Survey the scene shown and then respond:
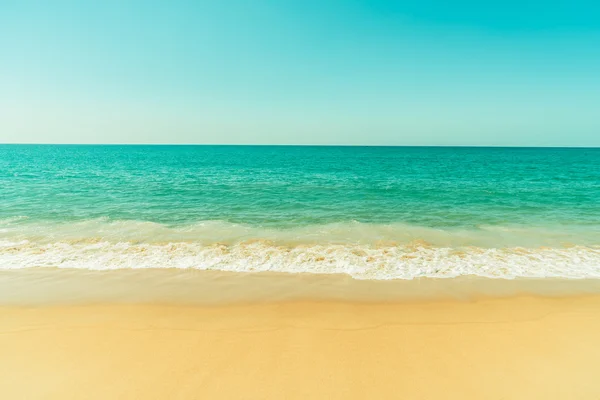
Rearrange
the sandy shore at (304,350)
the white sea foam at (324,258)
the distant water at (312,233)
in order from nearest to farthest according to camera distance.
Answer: the sandy shore at (304,350), the white sea foam at (324,258), the distant water at (312,233)

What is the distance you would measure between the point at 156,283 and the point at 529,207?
851 inches

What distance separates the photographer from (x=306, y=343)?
5094 millimetres

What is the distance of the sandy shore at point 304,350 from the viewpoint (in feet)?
13.6

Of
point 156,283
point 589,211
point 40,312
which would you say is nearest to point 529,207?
point 589,211

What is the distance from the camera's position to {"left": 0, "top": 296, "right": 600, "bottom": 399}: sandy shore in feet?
13.6

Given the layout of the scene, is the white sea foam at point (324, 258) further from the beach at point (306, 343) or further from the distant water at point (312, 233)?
the beach at point (306, 343)

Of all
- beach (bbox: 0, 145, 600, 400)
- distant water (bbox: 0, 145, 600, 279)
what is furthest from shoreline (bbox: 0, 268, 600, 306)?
distant water (bbox: 0, 145, 600, 279)

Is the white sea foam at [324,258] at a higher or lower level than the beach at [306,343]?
higher

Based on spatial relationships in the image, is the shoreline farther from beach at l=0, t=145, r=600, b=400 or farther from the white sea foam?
the white sea foam

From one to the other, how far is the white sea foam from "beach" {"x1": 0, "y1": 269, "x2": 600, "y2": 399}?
1.03m

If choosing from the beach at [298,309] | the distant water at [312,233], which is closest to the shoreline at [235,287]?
the beach at [298,309]

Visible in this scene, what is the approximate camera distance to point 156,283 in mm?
7566

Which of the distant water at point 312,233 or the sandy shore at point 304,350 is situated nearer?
the sandy shore at point 304,350

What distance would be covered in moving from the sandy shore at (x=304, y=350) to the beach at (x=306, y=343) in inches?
0.8
